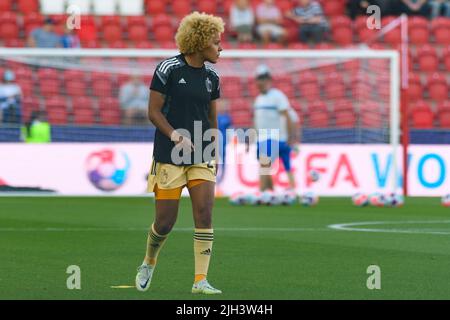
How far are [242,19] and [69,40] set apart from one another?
463cm

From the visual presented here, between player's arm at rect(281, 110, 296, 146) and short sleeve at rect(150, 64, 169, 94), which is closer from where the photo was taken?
short sleeve at rect(150, 64, 169, 94)

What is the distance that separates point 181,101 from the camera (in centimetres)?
957

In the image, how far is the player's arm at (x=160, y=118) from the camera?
9.33 metres

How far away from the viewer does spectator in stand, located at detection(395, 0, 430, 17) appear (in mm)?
31734

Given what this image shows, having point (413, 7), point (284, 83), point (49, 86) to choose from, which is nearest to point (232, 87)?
point (284, 83)

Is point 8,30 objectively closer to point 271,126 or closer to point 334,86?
point 334,86

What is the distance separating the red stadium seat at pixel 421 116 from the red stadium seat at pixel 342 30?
10.9 feet

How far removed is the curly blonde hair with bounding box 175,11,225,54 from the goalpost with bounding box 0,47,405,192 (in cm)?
1513

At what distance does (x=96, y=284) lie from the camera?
10.0m

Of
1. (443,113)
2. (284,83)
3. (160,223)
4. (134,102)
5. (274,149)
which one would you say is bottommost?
(160,223)

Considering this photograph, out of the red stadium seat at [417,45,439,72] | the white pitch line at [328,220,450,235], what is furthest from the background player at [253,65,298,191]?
the red stadium seat at [417,45,439,72]

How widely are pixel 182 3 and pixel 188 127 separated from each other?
22065 mm

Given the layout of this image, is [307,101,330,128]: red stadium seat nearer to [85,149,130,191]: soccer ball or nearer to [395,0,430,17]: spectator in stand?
[85,149,130,191]: soccer ball
